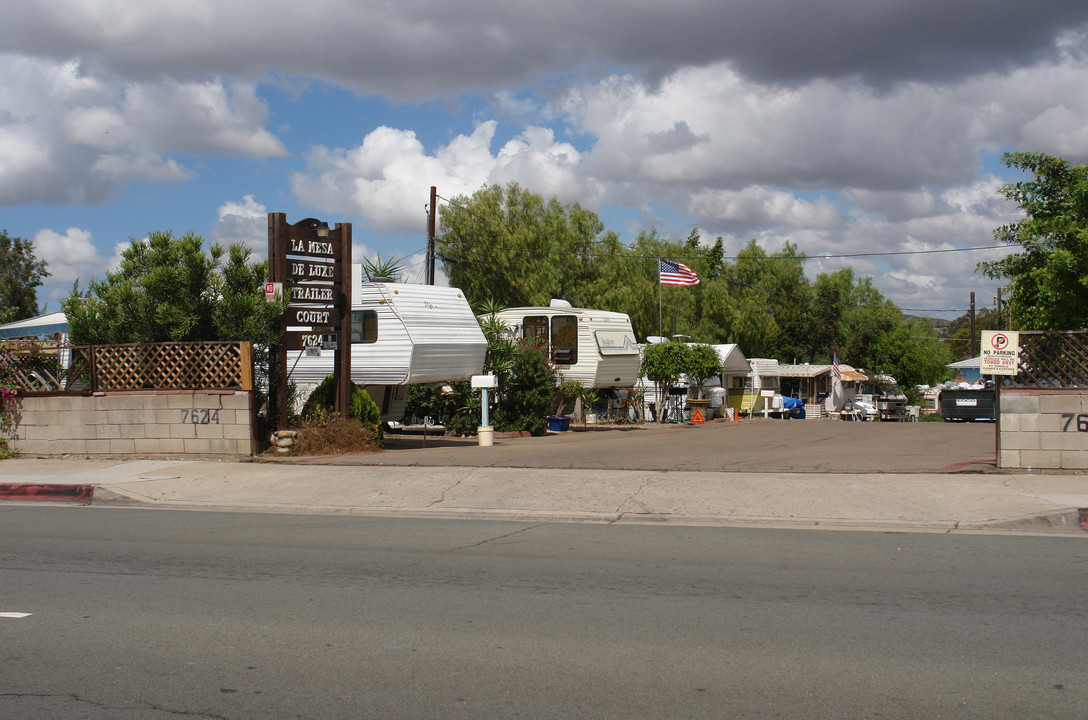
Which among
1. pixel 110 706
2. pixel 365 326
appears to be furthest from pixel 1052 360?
pixel 110 706

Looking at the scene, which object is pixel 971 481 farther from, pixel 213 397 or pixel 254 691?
pixel 213 397

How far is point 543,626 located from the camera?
237 inches

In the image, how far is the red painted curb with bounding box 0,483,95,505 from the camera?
12203 millimetres

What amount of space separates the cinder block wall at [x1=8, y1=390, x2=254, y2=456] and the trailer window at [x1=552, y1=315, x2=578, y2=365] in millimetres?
12264

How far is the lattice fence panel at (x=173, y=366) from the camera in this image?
1453 centimetres

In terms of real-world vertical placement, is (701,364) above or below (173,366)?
above

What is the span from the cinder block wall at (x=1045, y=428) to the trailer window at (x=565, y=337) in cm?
1419

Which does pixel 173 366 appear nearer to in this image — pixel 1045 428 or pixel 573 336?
pixel 573 336

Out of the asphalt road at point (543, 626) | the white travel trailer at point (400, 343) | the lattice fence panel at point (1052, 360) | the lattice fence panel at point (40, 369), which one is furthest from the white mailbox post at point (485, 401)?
the lattice fence panel at point (1052, 360)

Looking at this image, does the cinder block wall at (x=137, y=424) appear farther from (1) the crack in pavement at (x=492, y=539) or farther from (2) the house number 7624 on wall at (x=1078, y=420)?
(2) the house number 7624 on wall at (x=1078, y=420)

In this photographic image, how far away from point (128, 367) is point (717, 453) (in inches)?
406

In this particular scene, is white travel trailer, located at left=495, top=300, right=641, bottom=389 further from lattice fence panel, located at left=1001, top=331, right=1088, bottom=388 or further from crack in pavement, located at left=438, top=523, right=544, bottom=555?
crack in pavement, located at left=438, top=523, right=544, bottom=555

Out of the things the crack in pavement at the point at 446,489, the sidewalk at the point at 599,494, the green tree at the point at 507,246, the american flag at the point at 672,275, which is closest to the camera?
the sidewalk at the point at 599,494

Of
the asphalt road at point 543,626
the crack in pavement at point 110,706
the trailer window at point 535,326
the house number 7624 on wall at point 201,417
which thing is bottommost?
the crack in pavement at point 110,706
